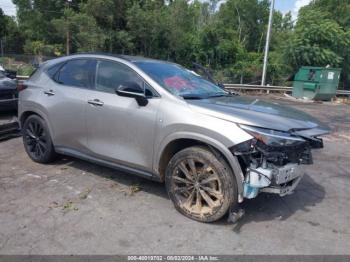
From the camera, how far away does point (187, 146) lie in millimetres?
4133

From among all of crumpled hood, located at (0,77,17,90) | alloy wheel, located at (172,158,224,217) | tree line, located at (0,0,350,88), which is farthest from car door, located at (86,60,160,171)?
tree line, located at (0,0,350,88)

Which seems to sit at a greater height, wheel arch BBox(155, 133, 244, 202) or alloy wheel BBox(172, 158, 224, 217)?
wheel arch BBox(155, 133, 244, 202)

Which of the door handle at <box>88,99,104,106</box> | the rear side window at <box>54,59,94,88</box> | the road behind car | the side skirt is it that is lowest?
the road behind car

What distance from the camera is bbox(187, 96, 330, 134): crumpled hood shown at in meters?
3.65

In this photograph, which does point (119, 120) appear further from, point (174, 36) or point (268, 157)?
point (174, 36)

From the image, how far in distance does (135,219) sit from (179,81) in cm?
180

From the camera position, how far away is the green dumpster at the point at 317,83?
1830 centimetres

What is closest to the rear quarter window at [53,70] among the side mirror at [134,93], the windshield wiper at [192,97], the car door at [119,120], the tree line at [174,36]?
the car door at [119,120]

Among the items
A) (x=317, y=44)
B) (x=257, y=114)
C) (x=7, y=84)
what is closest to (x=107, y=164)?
(x=257, y=114)

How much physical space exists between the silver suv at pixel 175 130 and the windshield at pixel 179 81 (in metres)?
0.02

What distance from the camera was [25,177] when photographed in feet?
16.7

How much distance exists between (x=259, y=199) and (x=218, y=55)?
103 ft

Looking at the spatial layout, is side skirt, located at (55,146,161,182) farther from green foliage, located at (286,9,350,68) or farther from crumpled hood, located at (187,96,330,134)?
green foliage, located at (286,9,350,68)

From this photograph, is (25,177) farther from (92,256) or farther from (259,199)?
(259,199)
